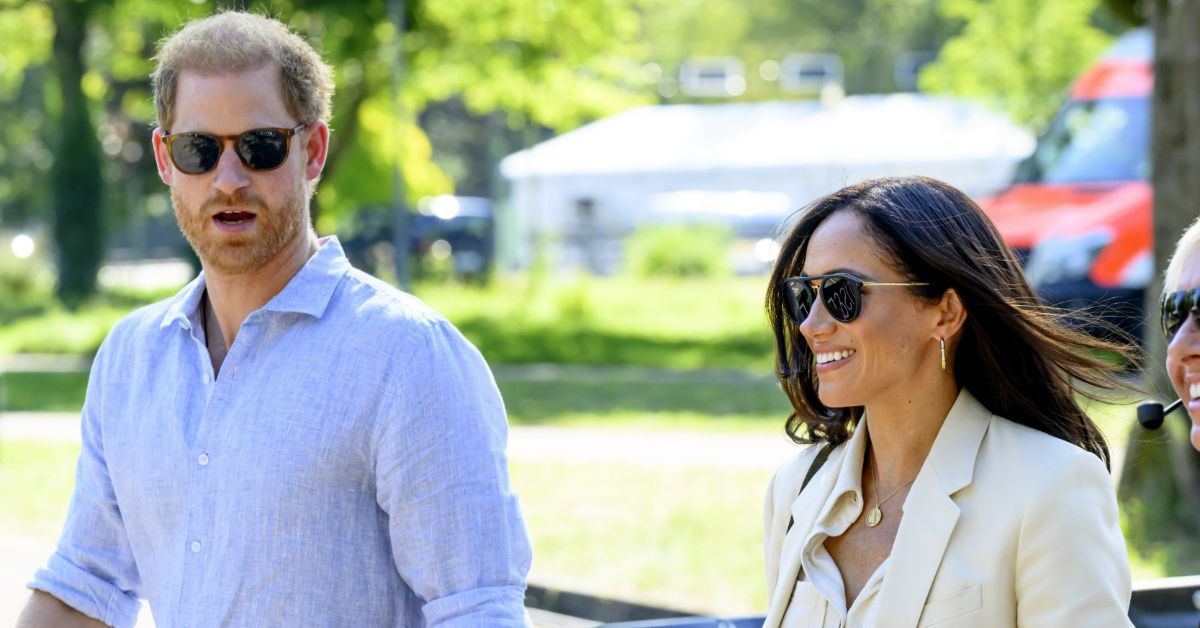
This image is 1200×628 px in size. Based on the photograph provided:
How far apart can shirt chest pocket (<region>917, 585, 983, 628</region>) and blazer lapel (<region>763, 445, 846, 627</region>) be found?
0.37 meters

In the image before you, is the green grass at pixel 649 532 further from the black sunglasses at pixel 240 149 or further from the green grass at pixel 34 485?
the black sunglasses at pixel 240 149

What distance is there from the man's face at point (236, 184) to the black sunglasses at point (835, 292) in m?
1.02

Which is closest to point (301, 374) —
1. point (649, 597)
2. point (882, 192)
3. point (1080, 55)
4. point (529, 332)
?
point (882, 192)

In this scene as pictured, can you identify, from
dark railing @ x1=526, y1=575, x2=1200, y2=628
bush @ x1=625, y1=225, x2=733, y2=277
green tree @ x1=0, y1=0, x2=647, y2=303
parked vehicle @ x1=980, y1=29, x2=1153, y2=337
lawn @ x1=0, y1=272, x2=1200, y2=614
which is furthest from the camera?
bush @ x1=625, y1=225, x2=733, y2=277

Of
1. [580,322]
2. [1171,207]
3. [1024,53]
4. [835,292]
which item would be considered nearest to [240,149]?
[835,292]

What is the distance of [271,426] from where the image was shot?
2715 millimetres

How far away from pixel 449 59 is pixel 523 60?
4.37ft

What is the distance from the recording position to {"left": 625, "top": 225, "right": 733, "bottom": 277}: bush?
31906 millimetres

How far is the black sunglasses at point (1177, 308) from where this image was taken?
2539mm

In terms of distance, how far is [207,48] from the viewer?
2.87 meters

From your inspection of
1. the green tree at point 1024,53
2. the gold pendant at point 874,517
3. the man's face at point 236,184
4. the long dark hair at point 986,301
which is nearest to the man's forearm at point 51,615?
the man's face at point 236,184

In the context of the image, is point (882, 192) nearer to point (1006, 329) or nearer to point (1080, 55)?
point (1006, 329)

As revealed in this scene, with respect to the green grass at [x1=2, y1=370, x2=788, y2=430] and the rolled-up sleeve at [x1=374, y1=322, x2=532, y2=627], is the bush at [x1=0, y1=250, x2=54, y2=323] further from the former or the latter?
the rolled-up sleeve at [x1=374, y1=322, x2=532, y2=627]

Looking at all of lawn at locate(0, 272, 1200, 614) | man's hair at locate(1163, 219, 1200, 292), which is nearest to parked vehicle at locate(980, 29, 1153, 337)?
lawn at locate(0, 272, 1200, 614)
